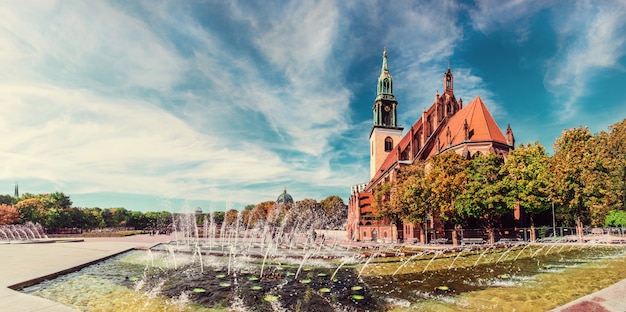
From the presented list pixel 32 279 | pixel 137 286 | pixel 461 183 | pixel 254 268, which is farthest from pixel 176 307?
pixel 461 183

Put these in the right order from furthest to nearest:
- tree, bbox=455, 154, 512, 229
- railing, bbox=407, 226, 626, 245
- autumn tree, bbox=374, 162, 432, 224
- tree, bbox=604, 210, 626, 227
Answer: tree, bbox=604, 210, 626, 227 < railing, bbox=407, 226, 626, 245 < autumn tree, bbox=374, 162, 432, 224 < tree, bbox=455, 154, 512, 229

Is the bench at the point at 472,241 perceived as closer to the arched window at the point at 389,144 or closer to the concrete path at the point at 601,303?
the concrete path at the point at 601,303

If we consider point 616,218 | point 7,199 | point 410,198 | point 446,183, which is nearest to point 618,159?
point 616,218

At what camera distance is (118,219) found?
11731cm

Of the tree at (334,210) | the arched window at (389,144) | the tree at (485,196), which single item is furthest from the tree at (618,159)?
the tree at (334,210)

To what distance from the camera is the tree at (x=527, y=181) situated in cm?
3856

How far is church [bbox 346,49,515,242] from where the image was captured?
166 ft

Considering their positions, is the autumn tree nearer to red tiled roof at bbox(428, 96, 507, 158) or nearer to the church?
the church

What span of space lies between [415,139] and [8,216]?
3265 inches

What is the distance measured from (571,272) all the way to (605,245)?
21227 mm

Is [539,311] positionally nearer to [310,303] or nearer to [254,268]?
[310,303]

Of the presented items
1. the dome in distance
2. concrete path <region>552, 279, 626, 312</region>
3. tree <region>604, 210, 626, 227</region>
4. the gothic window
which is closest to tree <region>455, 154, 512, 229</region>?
tree <region>604, 210, 626, 227</region>

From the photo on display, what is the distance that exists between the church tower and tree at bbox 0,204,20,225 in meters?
79.1

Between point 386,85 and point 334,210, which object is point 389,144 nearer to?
point 386,85
